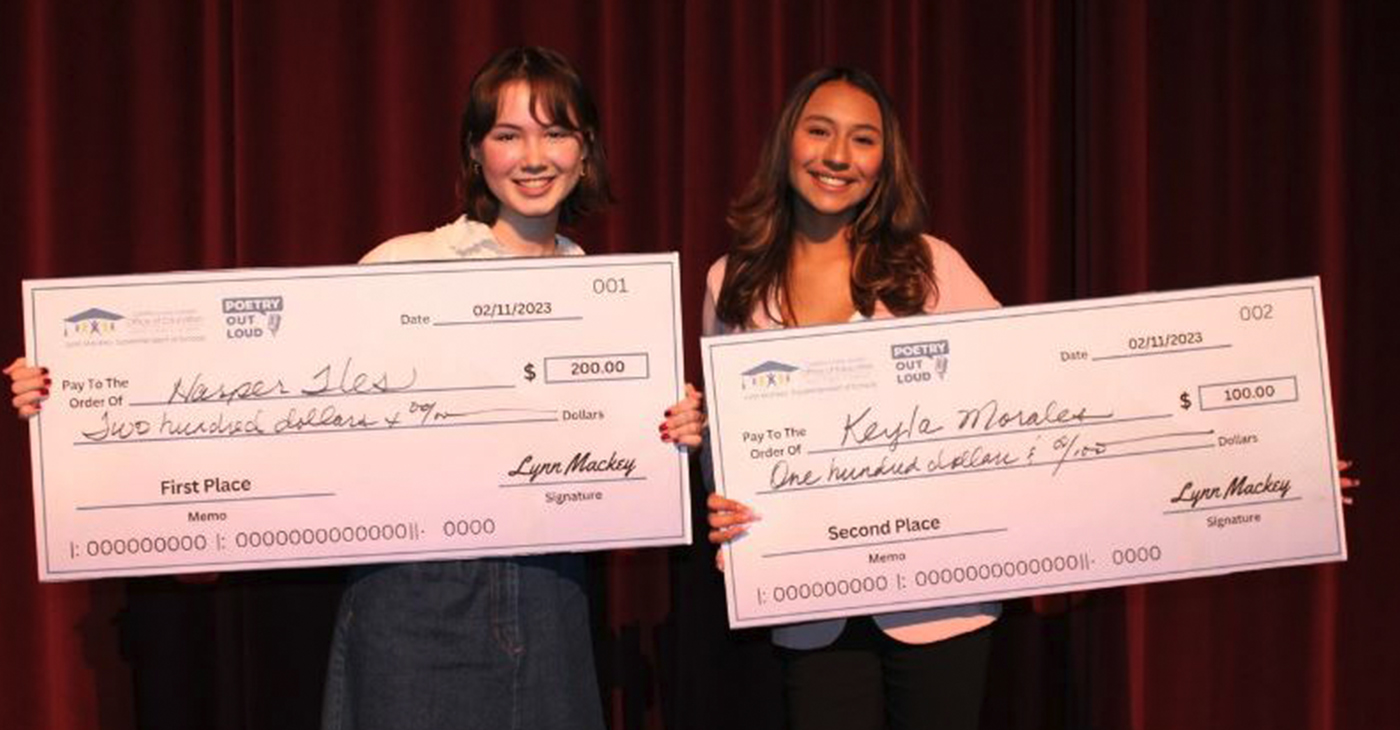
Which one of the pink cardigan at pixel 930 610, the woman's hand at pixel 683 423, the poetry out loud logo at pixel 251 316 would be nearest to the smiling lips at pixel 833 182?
the pink cardigan at pixel 930 610

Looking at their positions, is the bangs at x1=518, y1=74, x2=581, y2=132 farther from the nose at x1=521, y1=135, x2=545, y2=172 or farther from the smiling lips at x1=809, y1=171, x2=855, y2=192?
the smiling lips at x1=809, y1=171, x2=855, y2=192

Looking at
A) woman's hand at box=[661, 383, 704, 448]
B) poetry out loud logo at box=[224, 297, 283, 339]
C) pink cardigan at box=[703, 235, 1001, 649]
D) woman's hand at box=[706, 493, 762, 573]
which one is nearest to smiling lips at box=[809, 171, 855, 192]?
pink cardigan at box=[703, 235, 1001, 649]

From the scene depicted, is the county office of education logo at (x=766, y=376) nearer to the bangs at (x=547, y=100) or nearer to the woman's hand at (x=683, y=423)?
the woman's hand at (x=683, y=423)

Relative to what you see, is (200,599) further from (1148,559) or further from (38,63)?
(1148,559)

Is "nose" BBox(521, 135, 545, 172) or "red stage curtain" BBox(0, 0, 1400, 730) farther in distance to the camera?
"red stage curtain" BBox(0, 0, 1400, 730)

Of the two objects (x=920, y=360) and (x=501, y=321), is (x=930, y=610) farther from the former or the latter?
(x=501, y=321)

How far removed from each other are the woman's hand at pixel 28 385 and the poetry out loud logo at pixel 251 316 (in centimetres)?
27

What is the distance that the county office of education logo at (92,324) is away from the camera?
1.90m

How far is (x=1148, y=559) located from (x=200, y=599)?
6.24 feet

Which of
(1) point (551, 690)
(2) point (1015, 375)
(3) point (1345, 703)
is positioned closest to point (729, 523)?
(1) point (551, 690)

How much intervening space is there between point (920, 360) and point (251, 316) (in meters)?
1.03

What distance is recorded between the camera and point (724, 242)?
280cm

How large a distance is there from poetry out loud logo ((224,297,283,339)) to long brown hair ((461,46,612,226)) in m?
0.35

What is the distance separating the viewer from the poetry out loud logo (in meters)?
1.92
